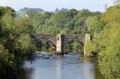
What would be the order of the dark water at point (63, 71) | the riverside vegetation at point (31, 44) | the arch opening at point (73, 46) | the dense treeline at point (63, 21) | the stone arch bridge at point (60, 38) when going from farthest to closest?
the dense treeline at point (63, 21) < the arch opening at point (73, 46) < the stone arch bridge at point (60, 38) < the dark water at point (63, 71) < the riverside vegetation at point (31, 44)

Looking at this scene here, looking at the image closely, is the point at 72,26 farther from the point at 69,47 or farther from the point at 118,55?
the point at 118,55

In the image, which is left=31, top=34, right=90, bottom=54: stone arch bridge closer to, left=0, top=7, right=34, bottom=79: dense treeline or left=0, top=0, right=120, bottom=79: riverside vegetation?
left=0, top=0, right=120, bottom=79: riverside vegetation

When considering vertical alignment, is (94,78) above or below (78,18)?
below

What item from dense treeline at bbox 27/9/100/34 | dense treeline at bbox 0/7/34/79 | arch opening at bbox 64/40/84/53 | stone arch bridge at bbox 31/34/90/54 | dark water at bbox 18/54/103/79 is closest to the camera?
dense treeline at bbox 0/7/34/79

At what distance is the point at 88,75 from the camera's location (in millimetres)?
52625

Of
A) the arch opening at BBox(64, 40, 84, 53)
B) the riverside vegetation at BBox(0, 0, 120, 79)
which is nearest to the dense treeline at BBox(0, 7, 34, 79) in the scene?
the riverside vegetation at BBox(0, 0, 120, 79)

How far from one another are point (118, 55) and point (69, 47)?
64.9 meters

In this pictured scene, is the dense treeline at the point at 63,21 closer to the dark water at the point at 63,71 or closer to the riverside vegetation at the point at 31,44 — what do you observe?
the riverside vegetation at the point at 31,44

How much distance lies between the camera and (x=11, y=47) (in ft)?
163

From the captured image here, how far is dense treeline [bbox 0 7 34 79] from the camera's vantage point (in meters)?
43.0

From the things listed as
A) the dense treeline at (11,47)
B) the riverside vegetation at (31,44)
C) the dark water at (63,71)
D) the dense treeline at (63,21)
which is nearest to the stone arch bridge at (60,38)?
the riverside vegetation at (31,44)

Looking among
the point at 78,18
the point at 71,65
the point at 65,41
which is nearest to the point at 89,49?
the point at 65,41

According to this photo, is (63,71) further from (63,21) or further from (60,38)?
(63,21)

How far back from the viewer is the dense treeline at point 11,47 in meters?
43.0
